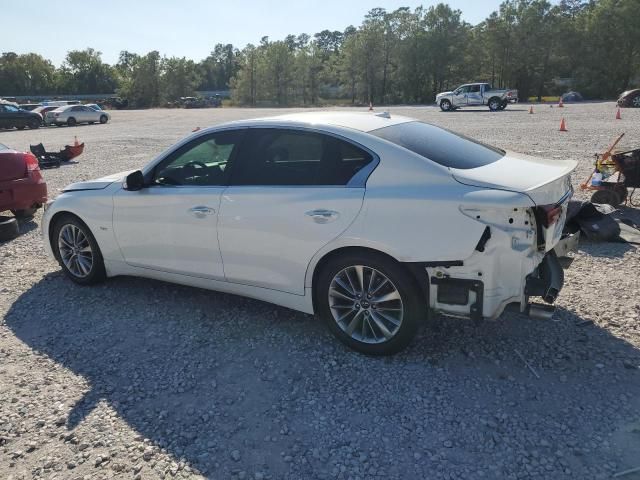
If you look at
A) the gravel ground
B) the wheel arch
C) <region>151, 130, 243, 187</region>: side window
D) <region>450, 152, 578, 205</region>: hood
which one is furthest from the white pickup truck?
the wheel arch

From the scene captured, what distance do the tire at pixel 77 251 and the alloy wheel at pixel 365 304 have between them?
264 centimetres

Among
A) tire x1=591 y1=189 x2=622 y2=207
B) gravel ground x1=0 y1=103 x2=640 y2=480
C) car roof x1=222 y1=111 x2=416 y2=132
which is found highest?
car roof x1=222 y1=111 x2=416 y2=132

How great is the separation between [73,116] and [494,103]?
1116 inches

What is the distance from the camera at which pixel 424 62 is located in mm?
66438

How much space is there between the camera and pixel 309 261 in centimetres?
377

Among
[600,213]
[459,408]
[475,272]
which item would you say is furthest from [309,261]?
[600,213]

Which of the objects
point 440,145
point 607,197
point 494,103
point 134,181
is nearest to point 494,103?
point 494,103

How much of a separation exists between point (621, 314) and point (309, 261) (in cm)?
262

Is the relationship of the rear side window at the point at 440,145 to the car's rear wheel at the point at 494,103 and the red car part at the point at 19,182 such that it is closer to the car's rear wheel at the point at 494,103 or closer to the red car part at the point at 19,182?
the red car part at the point at 19,182

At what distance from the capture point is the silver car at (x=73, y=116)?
110 feet

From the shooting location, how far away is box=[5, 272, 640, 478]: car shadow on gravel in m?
2.80

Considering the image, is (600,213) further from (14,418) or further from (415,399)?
(14,418)

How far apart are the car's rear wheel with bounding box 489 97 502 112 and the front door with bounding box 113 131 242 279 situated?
3431 centimetres

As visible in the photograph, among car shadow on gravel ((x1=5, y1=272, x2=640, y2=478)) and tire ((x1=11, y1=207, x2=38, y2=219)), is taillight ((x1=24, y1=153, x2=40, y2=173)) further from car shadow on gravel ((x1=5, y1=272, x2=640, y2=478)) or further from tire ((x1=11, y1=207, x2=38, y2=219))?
car shadow on gravel ((x1=5, y1=272, x2=640, y2=478))
